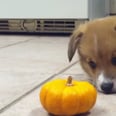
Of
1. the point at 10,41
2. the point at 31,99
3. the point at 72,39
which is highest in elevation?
the point at 72,39

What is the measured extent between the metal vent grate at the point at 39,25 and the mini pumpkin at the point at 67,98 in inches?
80.9

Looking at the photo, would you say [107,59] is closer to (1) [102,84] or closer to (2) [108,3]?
(1) [102,84]

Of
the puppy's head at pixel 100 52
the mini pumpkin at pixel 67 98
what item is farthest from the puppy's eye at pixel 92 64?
the mini pumpkin at pixel 67 98

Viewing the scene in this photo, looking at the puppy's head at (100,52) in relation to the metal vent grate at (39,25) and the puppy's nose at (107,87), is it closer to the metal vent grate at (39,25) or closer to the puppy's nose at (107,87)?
the puppy's nose at (107,87)

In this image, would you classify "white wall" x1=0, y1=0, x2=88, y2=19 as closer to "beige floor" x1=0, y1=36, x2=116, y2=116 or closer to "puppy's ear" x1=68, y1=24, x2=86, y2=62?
Answer: "beige floor" x1=0, y1=36, x2=116, y2=116

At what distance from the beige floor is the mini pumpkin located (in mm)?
51

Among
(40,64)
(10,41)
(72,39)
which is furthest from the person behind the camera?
(10,41)

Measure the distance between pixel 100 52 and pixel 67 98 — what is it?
374 mm

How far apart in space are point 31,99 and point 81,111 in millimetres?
259

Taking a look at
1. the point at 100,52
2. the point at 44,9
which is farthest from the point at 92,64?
the point at 44,9

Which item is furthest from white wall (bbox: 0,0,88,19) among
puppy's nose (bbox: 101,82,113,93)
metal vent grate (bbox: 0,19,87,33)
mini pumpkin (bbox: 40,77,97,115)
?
mini pumpkin (bbox: 40,77,97,115)

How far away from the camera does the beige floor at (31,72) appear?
125cm

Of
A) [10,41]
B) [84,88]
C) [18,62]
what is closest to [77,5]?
[10,41]

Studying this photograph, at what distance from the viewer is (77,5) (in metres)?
3.17
